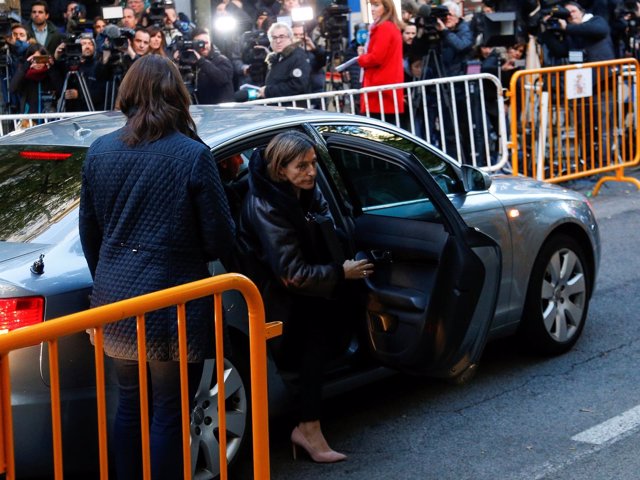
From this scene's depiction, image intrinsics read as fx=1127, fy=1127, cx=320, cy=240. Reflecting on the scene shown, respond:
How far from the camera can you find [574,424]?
5270 millimetres

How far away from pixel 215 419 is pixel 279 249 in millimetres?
725

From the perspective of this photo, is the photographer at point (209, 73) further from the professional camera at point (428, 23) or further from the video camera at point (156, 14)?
the professional camera at point (428, 23)

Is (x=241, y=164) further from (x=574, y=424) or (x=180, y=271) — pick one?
(x=574, y=424)

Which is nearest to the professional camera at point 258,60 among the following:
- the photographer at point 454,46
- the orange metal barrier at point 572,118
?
the photographer at point 454,46

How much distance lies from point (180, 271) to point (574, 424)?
2.34 m

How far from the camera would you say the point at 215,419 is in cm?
438

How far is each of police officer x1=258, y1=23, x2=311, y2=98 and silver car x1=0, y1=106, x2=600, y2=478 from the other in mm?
4802

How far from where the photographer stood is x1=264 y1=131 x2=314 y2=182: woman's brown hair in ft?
15.0

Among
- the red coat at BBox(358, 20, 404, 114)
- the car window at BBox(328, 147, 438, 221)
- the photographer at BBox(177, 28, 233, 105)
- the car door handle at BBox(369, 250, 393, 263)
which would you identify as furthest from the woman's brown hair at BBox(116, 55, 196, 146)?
the photographer at BBox(177, 28, 233, 105)

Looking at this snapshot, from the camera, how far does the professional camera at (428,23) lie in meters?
12.3

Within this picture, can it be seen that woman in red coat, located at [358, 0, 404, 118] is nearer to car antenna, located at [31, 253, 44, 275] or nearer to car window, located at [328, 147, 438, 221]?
car window, located at [328, 147, 438, 221]

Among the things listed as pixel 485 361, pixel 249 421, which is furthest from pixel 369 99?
pixel 249 421

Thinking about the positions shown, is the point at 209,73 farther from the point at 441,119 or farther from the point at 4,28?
the point at 441,119

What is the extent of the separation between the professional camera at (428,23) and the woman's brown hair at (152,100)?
28.7 ft
